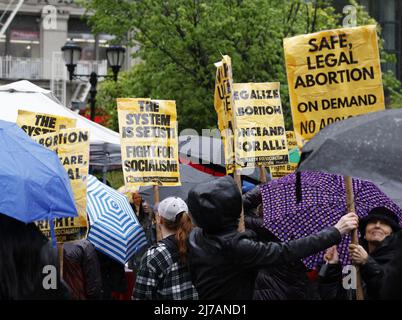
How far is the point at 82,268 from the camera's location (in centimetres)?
803

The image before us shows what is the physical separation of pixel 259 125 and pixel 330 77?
286 cm

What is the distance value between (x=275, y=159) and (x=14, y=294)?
16.8 ft

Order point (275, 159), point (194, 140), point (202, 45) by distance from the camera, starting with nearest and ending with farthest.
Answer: point (275, 159) → point (194, 140) → point (202, 45)

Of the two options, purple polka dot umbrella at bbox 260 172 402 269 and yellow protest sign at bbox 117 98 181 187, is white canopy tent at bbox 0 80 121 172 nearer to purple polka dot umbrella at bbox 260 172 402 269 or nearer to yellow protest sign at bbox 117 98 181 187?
yellow protest sign at bbox 117 98 181 187

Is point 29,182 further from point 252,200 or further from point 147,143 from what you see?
point 147,143

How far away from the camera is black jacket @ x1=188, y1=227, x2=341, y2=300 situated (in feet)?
17.2

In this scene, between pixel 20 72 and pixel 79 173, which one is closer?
pixel 79 173

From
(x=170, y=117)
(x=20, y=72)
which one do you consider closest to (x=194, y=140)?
(x=170, y=117)

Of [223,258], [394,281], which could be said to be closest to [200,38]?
[223,258]

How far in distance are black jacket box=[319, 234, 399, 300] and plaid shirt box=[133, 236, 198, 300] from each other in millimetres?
1095

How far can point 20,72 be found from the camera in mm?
37531

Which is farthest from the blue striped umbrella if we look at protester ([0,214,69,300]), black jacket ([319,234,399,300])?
protester ([0,214,69,300])

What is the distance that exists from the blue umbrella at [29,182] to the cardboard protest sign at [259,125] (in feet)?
13.7
